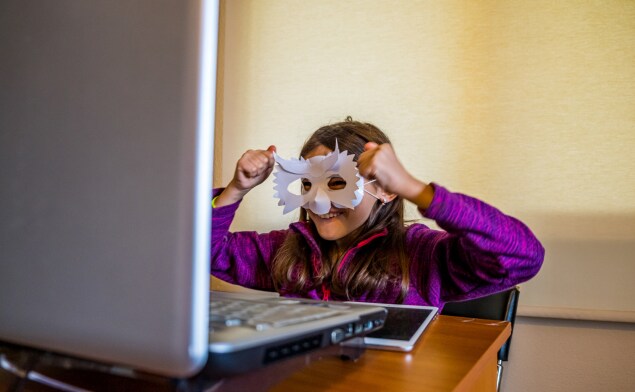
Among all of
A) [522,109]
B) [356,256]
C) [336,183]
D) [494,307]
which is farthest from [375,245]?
[522,109]

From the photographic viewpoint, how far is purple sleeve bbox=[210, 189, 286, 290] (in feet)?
4.20

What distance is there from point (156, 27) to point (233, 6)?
5.33ft

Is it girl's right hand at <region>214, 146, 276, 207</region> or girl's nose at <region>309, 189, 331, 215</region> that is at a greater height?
girl's right hand at <region>214, 146, 276, 207</region>

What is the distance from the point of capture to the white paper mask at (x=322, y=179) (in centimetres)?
103

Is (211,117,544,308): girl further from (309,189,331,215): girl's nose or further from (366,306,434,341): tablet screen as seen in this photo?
(366,306,434,341): tablet screen

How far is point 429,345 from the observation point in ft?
2.16

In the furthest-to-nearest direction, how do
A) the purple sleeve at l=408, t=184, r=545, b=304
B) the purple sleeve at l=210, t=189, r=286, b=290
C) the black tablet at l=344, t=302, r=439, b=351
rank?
1. the purple sleeve at l=210, t=189, r=286, b=290
2. the purple sleeve at l=408, t=184, r=545, b=304
3. the black tablet at l=344, t=302, r=439, b=351

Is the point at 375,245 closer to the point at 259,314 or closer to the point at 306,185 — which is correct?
the point at 306,185

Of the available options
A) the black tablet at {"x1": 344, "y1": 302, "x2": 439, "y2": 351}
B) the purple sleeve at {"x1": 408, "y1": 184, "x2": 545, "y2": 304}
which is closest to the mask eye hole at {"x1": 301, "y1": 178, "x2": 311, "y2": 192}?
the purple sleeve at {"x1": 408, "y1": 184, "x2": 545, "y2": 304}

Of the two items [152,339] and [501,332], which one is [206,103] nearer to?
[152,339]

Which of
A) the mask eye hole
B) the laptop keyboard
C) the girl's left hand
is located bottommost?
the laptop keyboard

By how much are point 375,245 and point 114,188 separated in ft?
2.87

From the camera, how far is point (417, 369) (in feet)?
1.82

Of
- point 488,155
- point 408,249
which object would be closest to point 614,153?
point 488,155
